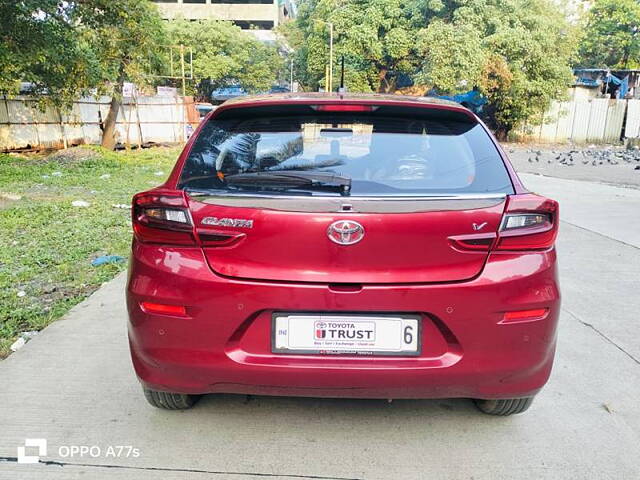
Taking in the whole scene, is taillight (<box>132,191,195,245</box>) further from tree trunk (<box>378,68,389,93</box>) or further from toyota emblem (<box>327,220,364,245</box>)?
tree trunk (<box>378,68,389,93</box>)

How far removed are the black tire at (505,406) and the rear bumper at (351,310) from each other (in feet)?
1.13

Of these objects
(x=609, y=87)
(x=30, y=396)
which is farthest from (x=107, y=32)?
(x=609, y=87)

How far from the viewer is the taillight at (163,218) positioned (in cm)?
222

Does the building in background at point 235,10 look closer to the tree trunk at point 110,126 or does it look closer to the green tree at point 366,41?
the green tree at point 366,41

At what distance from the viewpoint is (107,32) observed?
33.6 feet

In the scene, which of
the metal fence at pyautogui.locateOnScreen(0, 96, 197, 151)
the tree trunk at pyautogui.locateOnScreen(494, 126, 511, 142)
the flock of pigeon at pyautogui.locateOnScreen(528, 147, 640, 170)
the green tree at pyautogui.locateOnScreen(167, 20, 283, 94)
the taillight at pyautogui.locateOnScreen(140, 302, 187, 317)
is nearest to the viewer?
the taillight at pyautogui.locateOnScreen(140, 302, 187, 317)

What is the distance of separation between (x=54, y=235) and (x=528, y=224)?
575 cm

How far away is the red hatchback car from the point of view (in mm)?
2154

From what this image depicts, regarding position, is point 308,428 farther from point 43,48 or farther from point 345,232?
point 43,48

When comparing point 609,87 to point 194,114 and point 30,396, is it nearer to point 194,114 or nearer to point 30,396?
point 194,114

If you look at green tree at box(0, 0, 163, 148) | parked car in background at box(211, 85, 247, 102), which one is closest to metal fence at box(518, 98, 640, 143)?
green tree at box(0, 0, 163, 148)

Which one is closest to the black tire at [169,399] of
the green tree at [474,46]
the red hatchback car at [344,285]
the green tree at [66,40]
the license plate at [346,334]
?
the red hatchback car at [344,285]

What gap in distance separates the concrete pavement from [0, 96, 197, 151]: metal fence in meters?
→ 10.8

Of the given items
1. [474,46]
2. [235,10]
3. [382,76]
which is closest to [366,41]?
[382,76]
